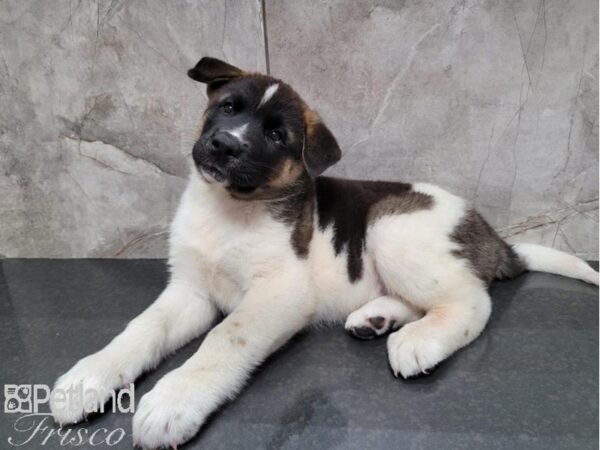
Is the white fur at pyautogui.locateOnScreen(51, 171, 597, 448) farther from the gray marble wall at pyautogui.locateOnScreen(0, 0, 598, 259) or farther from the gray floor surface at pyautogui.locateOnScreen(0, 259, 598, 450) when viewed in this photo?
the gray marble wall at pyautogui.locateOnScreen(0, 0, 598, 259)

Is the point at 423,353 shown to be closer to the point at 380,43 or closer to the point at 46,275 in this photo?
the point at 380,43

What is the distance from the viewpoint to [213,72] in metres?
2.22

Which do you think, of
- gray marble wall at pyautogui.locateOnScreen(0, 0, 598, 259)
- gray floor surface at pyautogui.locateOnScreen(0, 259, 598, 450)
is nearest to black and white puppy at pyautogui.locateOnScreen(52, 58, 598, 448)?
gray floor surface at pyautogui.locateOnScreen(0, 259, 598, 450)

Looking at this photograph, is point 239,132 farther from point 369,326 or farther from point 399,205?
point 369,326

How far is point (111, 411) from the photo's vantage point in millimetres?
1757

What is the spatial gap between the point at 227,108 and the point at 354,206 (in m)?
0.79

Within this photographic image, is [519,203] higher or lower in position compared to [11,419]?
higher

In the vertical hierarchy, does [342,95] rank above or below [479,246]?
above

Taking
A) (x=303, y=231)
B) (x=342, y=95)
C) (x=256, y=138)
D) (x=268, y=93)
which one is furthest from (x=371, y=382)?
(x=342, y=95)

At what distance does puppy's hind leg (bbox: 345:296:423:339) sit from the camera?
2242mm

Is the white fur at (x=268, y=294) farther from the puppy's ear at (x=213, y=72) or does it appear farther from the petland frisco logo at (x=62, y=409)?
the puppy's ear at (x=213, y=72)

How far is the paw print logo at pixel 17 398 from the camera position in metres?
1.78

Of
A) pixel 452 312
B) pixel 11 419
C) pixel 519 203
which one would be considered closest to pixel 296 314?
pixel 452 312

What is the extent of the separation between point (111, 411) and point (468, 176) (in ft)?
7.70
